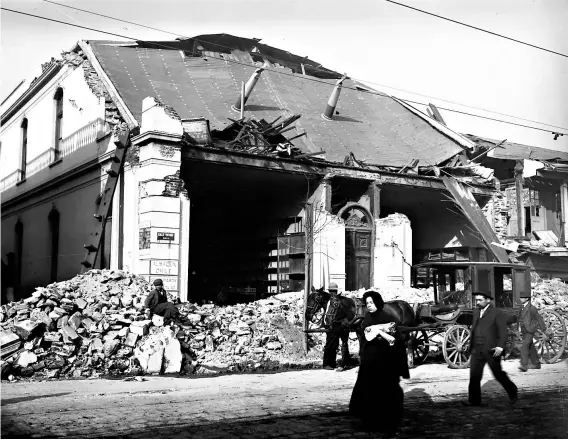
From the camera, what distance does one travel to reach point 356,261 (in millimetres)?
21859

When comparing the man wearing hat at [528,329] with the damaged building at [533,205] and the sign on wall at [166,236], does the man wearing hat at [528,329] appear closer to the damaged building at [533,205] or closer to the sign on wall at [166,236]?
Answer: the sign on wall at [166,236]

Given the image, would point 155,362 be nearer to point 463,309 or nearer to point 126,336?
point 126,336

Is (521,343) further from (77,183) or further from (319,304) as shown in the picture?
(77,183)

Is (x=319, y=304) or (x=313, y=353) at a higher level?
(x=319, y=304)

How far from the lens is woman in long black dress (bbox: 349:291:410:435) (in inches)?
301

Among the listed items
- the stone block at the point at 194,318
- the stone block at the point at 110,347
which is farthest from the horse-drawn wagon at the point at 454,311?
the stone block at the point at 110,347

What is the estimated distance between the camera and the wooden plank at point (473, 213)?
22938 millimetres

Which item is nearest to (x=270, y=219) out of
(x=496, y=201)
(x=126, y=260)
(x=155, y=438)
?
(x=126, y=260)

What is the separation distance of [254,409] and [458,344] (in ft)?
19.7

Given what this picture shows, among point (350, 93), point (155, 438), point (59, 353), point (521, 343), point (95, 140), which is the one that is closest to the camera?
point (155, 438)

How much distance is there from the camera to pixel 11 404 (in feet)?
29.5

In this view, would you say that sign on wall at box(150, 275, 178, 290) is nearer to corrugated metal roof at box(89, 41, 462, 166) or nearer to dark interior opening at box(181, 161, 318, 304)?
dark interior opening at box(181, 161, 318, 304)

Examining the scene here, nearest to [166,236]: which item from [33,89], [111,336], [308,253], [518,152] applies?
[308,253]

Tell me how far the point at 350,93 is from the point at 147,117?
11.2 m
